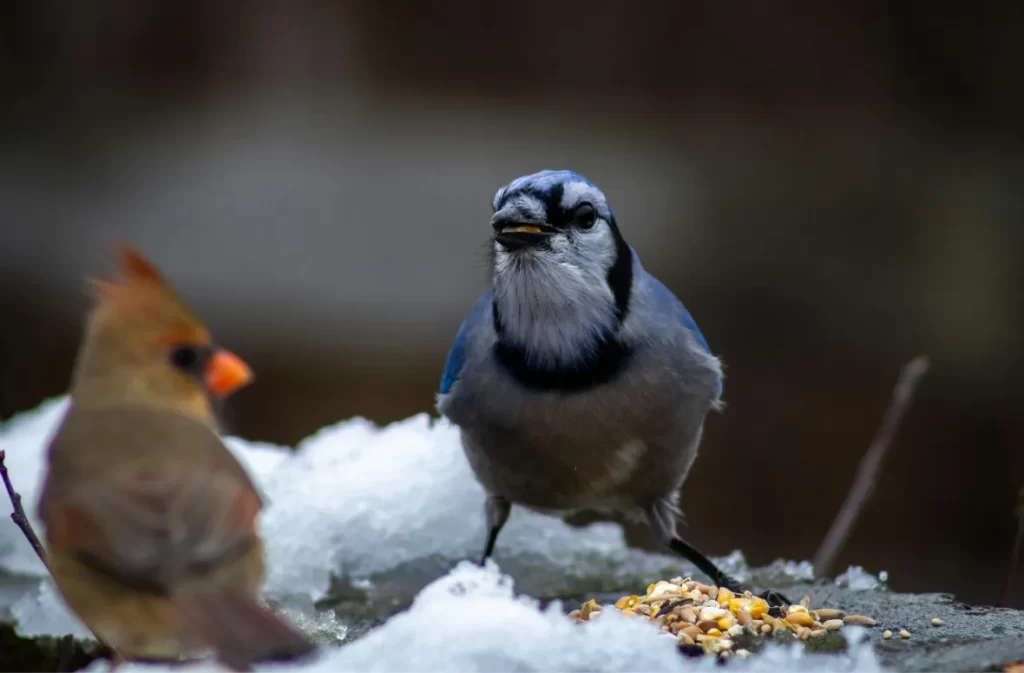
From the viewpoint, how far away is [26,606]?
72.2 inches

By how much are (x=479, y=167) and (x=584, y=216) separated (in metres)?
2.79

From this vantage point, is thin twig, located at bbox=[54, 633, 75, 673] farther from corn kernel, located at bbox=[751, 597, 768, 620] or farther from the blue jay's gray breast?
corn kernel, located at bbox=[751, 597, 768, 620]

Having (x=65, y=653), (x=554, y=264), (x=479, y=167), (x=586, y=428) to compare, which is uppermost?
(x=479, y=167)

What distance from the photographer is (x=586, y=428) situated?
195 centimetres

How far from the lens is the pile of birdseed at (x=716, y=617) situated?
154 centimetres

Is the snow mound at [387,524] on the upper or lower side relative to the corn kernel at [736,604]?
lower

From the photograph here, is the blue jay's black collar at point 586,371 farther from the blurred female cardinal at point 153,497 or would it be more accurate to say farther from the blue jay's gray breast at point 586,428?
the blurred female cardinal at point 153,497

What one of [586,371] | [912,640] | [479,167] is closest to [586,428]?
[586,371]

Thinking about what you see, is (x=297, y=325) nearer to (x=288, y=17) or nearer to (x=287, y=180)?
(x=287, y=180)

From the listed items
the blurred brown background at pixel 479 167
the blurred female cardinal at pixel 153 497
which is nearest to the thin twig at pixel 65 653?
the blurred female cardinal at pixel 153 497

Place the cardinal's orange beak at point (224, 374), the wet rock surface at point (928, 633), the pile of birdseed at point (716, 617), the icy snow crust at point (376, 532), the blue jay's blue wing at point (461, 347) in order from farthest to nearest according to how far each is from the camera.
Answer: the blue jay's blue wing at point (461, 347) < the icy snow crust at point (376, 532) < the pile of birdseed at point (716, 617) < the wet rock surface at point (928, 633) < the cardinal's orange beak at point (224, 374)

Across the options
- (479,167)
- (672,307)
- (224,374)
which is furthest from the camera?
(479,167)

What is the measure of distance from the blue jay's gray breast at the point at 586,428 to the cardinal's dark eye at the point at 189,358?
0.81m

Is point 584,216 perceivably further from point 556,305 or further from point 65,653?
point 65,653
